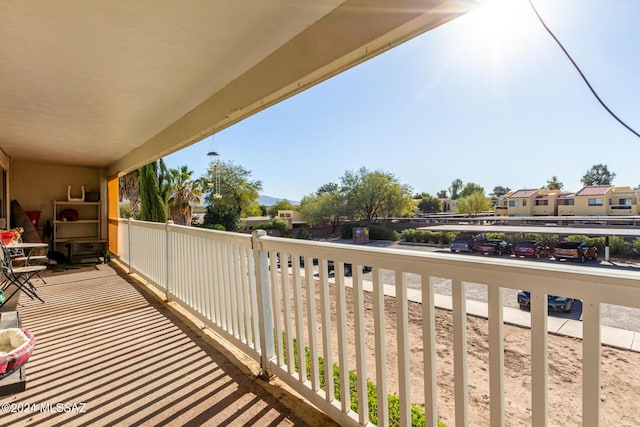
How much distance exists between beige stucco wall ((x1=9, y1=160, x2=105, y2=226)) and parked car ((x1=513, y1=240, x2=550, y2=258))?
25.7 feet

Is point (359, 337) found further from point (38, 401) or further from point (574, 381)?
point (38, 401)

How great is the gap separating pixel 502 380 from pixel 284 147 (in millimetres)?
28605

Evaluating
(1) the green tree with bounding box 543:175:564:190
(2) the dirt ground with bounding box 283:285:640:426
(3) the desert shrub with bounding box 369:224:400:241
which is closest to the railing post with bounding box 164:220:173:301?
(2) the dirt ground with bounding box 283:285:640:426

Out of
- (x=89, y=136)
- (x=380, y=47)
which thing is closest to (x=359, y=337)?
(x=380, y=47)

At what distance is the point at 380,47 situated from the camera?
62.9 inches

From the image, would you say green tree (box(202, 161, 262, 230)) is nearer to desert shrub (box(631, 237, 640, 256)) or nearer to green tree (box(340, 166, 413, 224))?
green tree (box(340, 166, 413, 224))

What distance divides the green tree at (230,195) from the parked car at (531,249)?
64.3 feet

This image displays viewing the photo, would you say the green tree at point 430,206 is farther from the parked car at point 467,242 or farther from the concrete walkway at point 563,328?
the concrete walkway at point 563,328

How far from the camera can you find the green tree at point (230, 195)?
67.2 feet

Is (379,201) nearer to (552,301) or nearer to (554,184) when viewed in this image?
(554,184)

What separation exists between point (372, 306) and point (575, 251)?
0.79m

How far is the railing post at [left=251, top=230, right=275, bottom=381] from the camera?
1978mm

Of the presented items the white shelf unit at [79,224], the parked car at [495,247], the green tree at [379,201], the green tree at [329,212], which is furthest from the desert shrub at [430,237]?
the white shelf unit at [79,224]

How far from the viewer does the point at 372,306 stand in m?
1.36
